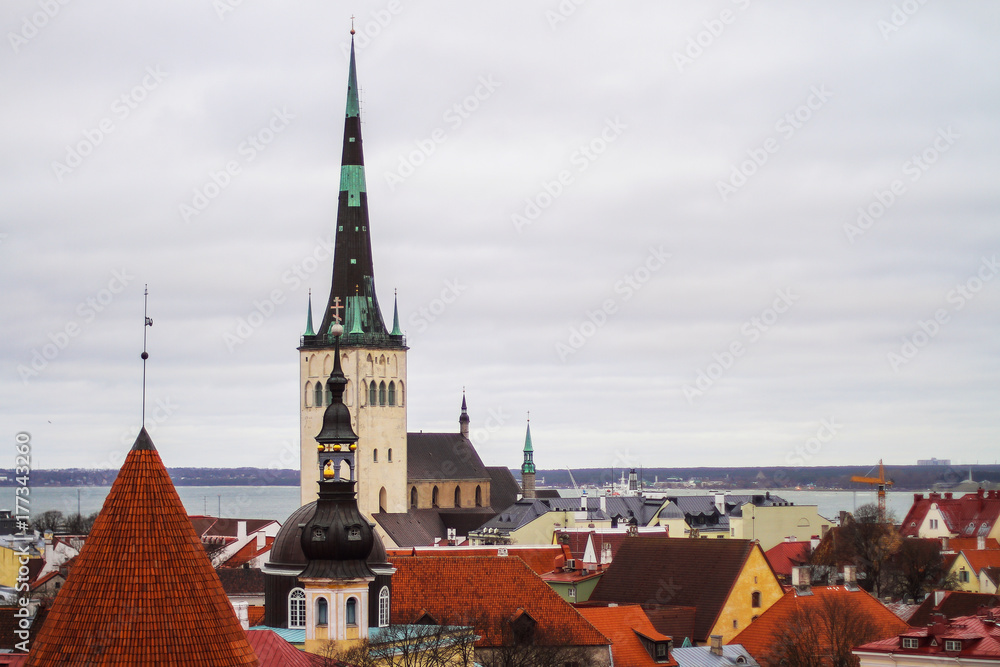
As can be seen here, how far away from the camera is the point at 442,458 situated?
118 metres

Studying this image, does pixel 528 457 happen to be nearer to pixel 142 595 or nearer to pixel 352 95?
pixel 352 95

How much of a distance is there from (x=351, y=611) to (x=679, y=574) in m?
26.8

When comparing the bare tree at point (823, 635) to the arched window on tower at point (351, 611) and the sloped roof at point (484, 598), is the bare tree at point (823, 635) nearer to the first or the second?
the sloped roof at point (484, 598)

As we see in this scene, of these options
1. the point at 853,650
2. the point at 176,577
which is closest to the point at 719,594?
the point at 853,650

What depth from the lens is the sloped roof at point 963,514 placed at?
109 metres

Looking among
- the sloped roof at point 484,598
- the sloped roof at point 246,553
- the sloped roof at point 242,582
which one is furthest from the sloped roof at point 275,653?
the sloped roof at point 246,553

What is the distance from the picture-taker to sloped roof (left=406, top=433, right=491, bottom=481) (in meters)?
115

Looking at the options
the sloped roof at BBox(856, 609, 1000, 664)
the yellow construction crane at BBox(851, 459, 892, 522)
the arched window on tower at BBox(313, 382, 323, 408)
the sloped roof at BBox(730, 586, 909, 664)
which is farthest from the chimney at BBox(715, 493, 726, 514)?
the sloped roof at BBox(856, 609, 1000, 664)

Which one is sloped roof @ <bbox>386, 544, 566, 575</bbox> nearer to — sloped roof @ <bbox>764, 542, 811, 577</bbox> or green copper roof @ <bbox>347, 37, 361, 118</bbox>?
sloped roof @ <bbox>764, 542, 811, 577</bbox>

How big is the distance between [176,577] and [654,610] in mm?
41984

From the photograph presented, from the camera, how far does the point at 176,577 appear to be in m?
22.6

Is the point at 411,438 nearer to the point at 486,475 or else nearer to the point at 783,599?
the point at 486,475

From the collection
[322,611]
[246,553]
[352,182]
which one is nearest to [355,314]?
[352,182]

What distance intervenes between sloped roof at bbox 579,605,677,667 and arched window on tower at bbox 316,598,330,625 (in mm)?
13180
